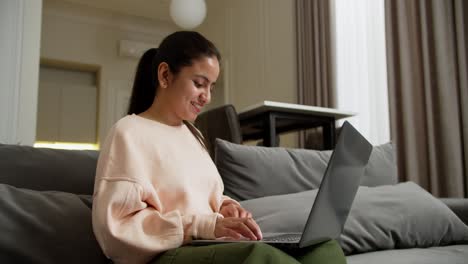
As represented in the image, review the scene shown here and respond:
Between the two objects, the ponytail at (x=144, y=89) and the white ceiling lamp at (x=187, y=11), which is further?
the white ceiling lamp at (x=187, y=11)

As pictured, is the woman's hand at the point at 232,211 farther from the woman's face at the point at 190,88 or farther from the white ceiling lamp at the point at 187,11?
the white ceiling lamp at the point at 187,11

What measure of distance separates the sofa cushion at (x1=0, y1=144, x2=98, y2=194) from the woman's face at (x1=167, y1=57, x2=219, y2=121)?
12.6 inches

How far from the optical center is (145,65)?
1203 mm

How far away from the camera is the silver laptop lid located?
2.48 feet

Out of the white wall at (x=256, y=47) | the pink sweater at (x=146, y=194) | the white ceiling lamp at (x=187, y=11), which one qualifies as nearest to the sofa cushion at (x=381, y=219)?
the pink sweater at (x=146, y=194)

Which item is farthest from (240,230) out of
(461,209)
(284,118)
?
(284,118)

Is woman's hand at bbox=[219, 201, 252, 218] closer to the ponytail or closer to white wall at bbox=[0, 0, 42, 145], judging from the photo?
the ponytail

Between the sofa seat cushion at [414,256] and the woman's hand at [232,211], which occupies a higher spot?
the woman's hand at [232,211]

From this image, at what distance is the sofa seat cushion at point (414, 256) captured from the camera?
1186mm

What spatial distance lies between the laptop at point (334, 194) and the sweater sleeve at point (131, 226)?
50 mm

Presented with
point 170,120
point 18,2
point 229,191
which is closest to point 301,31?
point 18,2

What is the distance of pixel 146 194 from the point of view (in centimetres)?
89

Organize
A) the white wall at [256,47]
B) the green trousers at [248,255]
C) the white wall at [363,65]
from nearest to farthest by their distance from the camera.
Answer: the green trousers at [248,255], the white wall at [363,65], the white wall at [256,47]

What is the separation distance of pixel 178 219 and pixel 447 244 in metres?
1.05
